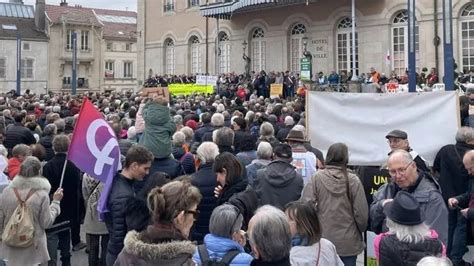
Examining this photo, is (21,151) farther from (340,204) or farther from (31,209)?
(340,204)

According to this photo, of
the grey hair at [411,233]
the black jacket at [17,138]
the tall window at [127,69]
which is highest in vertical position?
the grey hair at [411,233]

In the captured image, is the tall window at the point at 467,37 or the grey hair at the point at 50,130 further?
the tall window at the point at 467,37

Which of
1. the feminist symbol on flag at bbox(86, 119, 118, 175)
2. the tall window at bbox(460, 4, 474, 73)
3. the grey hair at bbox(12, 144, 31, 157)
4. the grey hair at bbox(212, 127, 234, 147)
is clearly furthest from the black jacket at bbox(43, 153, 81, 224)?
the tall window at bbox(460, 4, 474, 73)

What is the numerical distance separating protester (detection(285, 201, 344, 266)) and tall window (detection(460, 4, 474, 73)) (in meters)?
24.6

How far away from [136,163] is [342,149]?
2.01m

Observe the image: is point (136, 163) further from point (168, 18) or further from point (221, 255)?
point (168, 18)

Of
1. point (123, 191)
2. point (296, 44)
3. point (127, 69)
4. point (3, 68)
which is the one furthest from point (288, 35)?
point (127, 69)

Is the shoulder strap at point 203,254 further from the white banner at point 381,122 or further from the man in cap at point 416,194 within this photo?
the white banner at point 381,122

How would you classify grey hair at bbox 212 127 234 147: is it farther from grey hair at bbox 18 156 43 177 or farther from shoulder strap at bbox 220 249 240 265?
shoulder strap at bbox 220 249 240 265

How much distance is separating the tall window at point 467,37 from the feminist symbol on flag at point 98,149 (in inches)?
931

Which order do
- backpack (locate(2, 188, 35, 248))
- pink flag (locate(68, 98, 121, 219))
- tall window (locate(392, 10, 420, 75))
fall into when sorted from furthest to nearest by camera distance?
tall window (locate(392, 10, 420, 75)) → pink flag (locate(68, 98, 121, 219)) → backpack (locate(2, 188, 35, 248))

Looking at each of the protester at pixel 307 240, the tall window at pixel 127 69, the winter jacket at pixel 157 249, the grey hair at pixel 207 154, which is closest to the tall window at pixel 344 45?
the grey hair at pixel 207 154

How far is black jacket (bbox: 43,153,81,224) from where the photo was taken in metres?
7.29

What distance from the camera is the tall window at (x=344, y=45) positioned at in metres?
29.7
